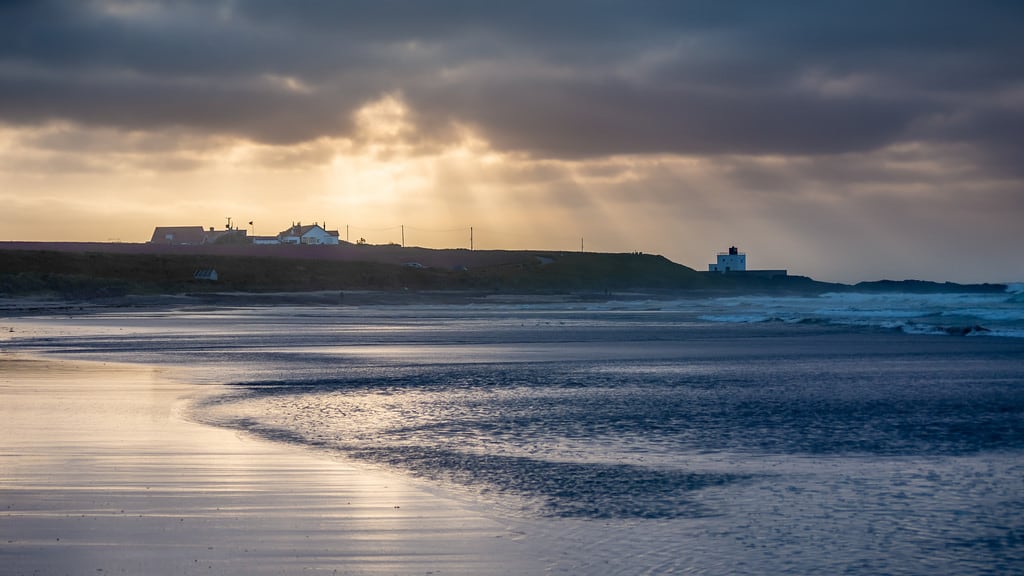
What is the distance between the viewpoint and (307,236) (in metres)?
142

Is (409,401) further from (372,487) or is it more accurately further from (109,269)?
(109,269)

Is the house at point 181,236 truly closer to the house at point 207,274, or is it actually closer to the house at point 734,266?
the house at point 207,274

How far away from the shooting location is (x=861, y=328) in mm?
40719

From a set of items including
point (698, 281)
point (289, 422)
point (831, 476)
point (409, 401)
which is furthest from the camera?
point (698, 281)

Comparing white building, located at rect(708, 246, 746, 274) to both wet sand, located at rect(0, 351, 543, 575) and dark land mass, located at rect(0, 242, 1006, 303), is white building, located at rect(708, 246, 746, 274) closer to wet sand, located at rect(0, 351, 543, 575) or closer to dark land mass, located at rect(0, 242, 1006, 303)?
dark land mass, located at rect(0, 242, 1006, 303)

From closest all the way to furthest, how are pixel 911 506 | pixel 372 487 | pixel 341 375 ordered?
pixel 911 506
pixel 372 487
pixel 341 375

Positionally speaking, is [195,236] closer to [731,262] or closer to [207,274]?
[207,274]

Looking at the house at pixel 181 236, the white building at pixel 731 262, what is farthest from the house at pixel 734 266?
the house at pixel 181 236

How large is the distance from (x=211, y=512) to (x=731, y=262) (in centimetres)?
16524

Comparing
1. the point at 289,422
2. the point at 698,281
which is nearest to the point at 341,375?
the point at 289,422

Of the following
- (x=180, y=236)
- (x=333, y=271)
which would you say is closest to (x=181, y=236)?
(x=180, y=236)

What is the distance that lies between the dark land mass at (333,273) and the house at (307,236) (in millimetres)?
9492

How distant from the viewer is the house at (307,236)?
464 ft

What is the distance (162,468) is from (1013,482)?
25.9ft
